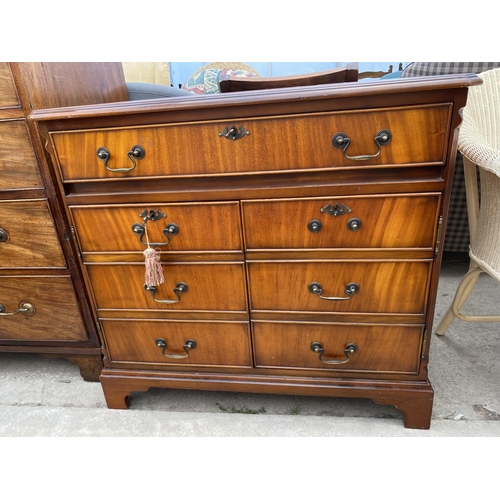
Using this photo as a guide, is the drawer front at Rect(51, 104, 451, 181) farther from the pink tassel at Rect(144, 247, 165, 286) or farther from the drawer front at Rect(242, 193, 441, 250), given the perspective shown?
the pink tassel at Rect(144, 247, 165, 286)

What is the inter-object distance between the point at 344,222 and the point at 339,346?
36 centimetres

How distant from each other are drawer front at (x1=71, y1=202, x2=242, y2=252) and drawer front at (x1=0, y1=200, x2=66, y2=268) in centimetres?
18

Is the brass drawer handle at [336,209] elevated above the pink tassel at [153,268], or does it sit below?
above

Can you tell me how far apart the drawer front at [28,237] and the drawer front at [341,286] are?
2.05ft

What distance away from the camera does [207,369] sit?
109 centimetres

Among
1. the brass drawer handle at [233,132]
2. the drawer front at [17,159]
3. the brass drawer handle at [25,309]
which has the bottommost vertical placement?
the brass drawer handle at [25,309]

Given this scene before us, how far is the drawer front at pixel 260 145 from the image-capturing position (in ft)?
2.51

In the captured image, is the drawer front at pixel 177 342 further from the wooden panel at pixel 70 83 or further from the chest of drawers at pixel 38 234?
the wooden panel at pixel 70 83

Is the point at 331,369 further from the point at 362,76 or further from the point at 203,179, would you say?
the point at 362,76

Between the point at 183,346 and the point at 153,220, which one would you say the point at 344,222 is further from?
the point at 183,346

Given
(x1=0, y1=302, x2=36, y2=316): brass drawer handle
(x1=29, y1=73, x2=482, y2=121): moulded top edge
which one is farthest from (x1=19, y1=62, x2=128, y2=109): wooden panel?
(x1=0, y1=302, x2=36, y2=316): brass drawer handle

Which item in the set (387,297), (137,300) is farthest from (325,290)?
(137,300)

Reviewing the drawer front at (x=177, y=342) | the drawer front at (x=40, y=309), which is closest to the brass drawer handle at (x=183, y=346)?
the drawer front at (x=177, y=342)

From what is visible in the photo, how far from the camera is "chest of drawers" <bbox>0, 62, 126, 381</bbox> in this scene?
0.96 metres
